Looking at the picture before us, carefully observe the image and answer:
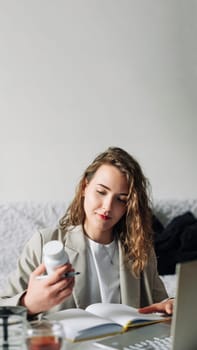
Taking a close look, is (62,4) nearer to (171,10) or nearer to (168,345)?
(171,10)

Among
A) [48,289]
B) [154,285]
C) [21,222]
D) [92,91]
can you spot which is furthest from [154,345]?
[92,91]

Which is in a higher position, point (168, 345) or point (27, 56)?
point (27, 56)

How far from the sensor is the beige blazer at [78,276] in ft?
5.56

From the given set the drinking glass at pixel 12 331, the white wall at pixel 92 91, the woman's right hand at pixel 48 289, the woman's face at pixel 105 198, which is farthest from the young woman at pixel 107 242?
the white wall at pixel 92 91

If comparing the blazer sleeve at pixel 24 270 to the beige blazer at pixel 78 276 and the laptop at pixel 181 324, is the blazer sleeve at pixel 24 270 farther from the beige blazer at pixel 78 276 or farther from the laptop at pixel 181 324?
the laptop at pixel 181 324

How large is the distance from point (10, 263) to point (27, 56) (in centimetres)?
95

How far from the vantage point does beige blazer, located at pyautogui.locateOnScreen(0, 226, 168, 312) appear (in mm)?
1693

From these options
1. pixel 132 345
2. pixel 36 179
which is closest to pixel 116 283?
pixel 132 345

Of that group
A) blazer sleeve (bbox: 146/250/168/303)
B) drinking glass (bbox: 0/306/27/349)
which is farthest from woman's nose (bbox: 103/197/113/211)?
drinking glass (bbox: 0/306/27/349)

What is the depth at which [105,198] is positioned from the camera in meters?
1.74

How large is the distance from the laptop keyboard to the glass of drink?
0.21 meters

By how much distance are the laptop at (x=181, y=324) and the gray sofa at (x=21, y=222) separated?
133 cm

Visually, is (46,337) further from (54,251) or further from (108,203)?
(108,203)

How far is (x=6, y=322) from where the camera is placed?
1.12 metres
